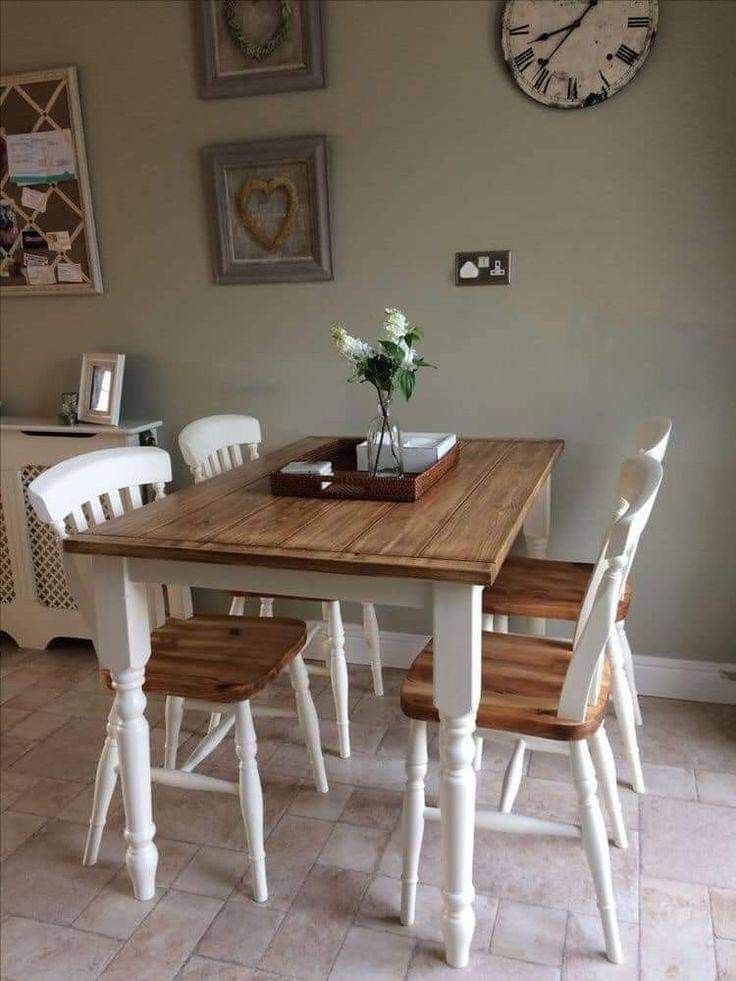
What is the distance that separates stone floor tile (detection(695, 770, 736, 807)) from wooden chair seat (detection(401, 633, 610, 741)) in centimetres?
60

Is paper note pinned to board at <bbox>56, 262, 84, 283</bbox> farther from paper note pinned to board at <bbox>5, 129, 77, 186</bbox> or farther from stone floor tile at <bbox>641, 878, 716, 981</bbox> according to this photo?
stone floor tile at <bbox>641, 878, 716, 981</bbox>

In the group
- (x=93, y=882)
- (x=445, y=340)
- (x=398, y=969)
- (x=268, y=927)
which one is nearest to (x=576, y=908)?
(x=398, y=969)

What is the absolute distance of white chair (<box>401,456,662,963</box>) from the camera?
1374 millimetres

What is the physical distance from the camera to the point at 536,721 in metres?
1.46

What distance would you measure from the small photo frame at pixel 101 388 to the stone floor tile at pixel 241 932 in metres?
1.61

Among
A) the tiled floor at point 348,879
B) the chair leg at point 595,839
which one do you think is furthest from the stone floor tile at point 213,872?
the chair leg at point 595,839

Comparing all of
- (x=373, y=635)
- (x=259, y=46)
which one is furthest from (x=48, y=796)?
(x=259, y=46)

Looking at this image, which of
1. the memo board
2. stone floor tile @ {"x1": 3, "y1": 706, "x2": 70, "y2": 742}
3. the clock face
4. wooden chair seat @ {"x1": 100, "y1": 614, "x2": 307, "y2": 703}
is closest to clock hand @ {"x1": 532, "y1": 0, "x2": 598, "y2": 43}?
the clock face

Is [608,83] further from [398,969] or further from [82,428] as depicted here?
[398,969]

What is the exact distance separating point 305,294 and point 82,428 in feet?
2.86

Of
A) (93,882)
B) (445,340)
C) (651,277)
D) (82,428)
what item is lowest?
(93,882)

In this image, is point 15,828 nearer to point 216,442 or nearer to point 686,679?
point 216,442

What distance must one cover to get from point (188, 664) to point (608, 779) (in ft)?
2.99

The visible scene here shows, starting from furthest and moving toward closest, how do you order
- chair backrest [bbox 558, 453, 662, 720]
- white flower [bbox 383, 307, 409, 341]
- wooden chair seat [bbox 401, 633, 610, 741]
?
white flower [bbox 383, 307, 409, 341], wooden chair seat [bbox 401, 633, 610, 741], chair backrest [bbox 558, 453, 662, 720]
